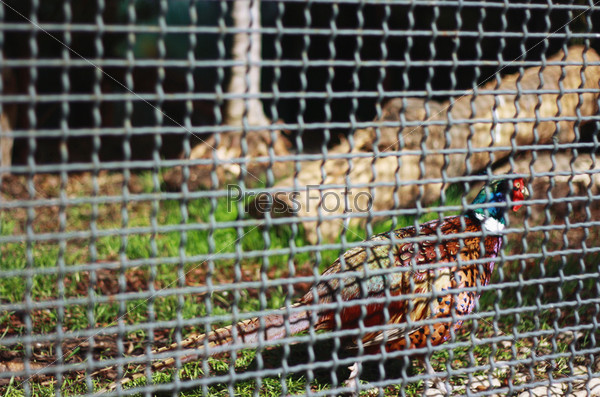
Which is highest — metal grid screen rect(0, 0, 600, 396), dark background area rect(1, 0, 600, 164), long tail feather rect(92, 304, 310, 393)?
dark background area rect(1, 0, 600, 164)

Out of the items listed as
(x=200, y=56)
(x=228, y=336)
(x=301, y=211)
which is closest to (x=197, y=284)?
(x=301, y=211)

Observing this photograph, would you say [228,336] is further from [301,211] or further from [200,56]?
[200,56]

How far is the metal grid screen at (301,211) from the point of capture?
1587 mm

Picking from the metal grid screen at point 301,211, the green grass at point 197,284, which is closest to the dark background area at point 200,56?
the metal grid screen at point 301,211

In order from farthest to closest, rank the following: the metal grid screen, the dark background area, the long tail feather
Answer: the dark background area → the long tail feather → the metal grid screen

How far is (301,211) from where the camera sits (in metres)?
4.31

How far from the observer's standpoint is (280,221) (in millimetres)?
1729

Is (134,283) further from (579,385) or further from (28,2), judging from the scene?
(28,2)

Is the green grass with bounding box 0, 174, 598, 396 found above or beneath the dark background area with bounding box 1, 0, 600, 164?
beneath

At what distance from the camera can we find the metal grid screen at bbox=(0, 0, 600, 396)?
1.59 m

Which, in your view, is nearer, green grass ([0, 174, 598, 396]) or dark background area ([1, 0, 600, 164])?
green grass ([0, 174, 598, 396])

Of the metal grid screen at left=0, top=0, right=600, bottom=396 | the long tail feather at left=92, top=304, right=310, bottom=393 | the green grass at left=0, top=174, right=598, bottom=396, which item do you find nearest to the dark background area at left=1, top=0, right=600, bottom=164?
the metal grid screen at left=0, top=0, right=600, bottom=396

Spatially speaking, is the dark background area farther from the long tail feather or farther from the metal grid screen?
the long tail feather

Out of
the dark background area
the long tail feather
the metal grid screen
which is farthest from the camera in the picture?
the dark background area
